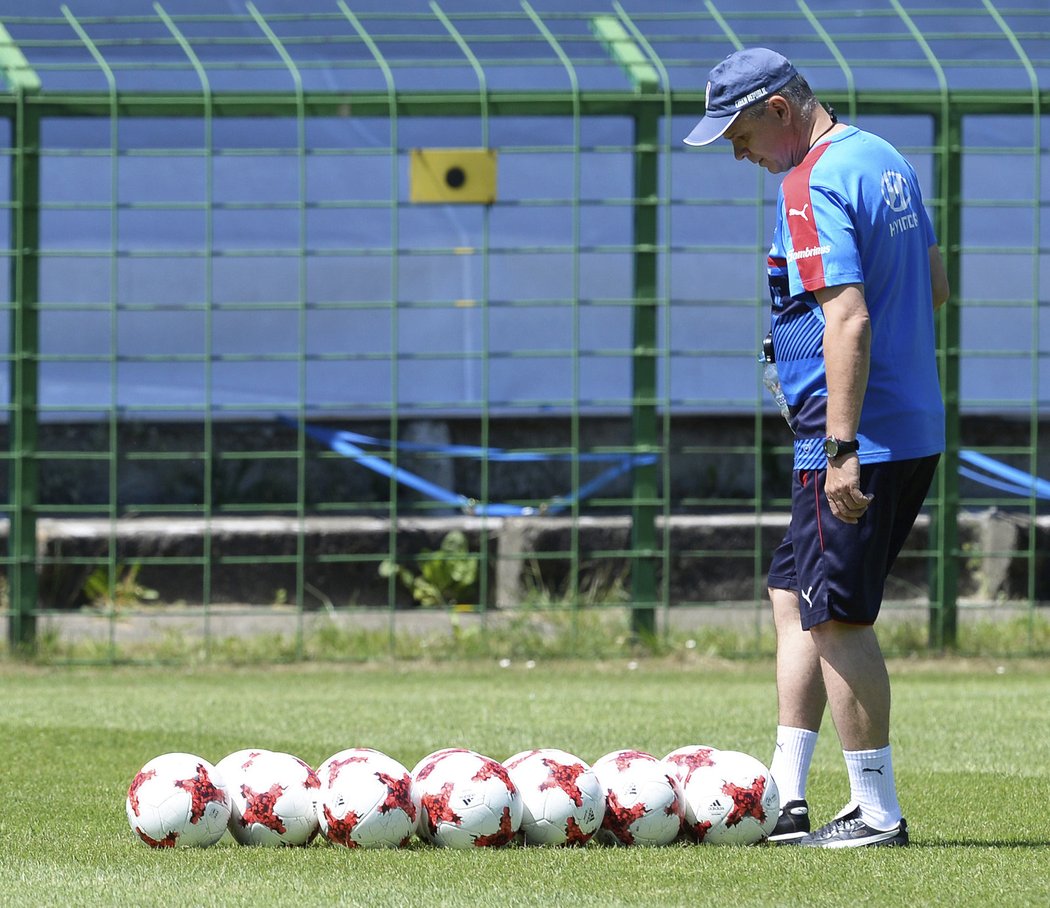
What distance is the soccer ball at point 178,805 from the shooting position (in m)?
3.81

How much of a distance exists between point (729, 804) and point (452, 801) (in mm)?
663

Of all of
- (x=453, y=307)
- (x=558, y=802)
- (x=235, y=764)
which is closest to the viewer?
(x=558, y=802)

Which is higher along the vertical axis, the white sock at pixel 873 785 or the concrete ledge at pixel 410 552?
the concrete ledge at pixel 410 552

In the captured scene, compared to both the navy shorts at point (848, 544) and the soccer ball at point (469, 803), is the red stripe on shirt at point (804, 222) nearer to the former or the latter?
the navy shorts at point (848, 544)

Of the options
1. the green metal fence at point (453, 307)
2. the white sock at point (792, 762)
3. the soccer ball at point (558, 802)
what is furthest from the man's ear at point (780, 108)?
the green metal fence at point (453, 307)

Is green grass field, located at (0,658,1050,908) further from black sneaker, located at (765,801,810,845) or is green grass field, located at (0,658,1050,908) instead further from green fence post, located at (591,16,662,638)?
green fence post, located at (591,16,662,638)

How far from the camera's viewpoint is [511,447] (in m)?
10.7

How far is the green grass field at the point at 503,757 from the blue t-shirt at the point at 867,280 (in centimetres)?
98

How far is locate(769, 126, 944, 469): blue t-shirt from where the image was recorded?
3773 mm

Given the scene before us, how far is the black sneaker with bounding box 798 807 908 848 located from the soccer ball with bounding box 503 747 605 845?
519 millimetres

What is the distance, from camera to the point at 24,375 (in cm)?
831

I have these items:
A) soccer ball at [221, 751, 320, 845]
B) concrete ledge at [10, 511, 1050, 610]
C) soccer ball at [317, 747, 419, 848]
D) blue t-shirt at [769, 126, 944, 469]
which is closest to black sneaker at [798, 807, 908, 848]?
blue t-shirt at [769, 126, 944, 469]

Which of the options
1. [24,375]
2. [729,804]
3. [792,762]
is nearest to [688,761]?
[729,804]

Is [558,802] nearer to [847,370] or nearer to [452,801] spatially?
[452,801]
